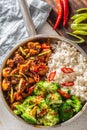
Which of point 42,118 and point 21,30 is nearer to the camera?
point 42,118

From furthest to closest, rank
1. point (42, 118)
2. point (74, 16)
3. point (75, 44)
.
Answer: point (74, 16) < point (75, 44) < point (42, 118)

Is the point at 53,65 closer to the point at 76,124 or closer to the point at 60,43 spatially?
the point at 60,43

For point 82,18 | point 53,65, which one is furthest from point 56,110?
point 82,18

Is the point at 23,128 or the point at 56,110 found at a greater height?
the point at 56,110

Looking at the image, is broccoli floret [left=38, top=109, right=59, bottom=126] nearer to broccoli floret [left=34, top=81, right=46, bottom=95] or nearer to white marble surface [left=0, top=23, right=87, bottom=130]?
broccoli floret [left=34, top=81, right=46, bottom=95]

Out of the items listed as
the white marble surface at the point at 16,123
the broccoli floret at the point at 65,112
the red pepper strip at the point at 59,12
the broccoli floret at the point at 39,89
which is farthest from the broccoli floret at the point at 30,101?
the red pepper strip at the point at 59,12

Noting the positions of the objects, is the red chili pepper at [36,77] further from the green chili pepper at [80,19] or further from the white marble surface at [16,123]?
the green chili pepper at [80,19]
